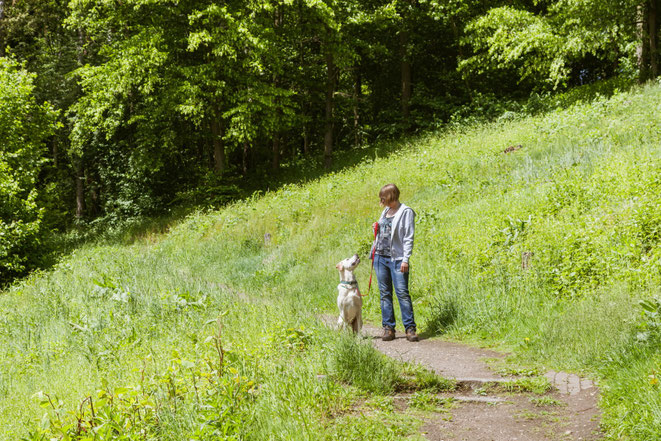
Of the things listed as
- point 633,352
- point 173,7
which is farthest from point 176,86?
point 633,352

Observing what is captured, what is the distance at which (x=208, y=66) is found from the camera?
1920cm

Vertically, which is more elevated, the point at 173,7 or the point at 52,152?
the point at 173,7

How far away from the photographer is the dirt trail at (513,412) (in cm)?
371

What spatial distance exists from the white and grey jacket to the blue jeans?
125 mm

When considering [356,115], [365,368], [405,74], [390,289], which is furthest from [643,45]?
[365,368]

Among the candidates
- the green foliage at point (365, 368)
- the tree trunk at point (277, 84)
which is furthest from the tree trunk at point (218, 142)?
the green foliage at point (365, 368)

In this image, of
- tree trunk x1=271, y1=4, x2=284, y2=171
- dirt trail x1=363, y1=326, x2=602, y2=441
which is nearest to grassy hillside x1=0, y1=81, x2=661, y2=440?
dirt trail x1=363, y1=326, x2=602, y2=441

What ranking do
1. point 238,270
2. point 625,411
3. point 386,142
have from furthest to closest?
point 386,142 → point 238,270 → point 625,411

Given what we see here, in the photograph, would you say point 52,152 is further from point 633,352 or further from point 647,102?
point 633,352

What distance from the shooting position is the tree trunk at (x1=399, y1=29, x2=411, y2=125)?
2306 cm

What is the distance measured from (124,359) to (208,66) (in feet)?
51.8

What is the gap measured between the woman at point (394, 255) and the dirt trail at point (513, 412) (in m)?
1.25

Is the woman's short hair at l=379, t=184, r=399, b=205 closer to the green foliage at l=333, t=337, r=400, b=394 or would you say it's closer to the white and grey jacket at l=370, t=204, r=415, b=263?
the white and grey jacket at l=370, t=204, r=415, b=263

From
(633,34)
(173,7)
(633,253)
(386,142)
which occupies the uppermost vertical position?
(173,7)
